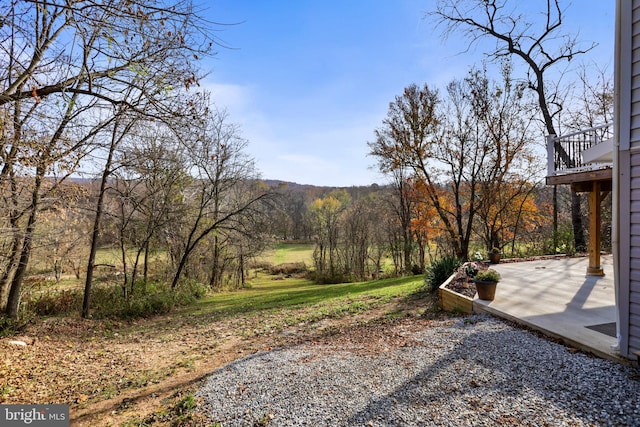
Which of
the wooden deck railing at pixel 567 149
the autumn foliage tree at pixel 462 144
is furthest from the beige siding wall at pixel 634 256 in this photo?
the autumn foliage tree at pixel 462 144

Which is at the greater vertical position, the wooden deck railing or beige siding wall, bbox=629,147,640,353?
the wooden deck railing

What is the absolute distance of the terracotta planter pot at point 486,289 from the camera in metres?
5.28

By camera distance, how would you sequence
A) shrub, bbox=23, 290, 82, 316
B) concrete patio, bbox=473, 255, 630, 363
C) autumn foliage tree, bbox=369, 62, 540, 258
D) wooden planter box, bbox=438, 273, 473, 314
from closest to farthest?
concrete patio, bbox=473, 255, 630, 363
wooden planter box, bbox=438, 273, 473, 314
shrub, bbox=23, 290, 82, 316
autumn foliage tree, bbox=369, 62, 540, 258

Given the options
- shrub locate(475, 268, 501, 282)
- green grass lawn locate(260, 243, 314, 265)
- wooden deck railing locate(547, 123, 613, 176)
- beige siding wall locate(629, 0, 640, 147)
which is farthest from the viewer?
green grass lawn locate(260, 243, 314, 265)

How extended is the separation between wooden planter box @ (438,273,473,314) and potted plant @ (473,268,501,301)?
0.23 metres

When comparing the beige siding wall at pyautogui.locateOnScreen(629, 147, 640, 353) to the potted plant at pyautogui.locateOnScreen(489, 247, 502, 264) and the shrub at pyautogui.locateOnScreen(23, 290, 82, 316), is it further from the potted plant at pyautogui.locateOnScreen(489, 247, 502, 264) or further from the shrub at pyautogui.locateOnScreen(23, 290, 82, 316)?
the shrub at pyautogui.locateOnScreen(23, 290, 82, 316)

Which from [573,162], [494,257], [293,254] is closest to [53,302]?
[494,257]

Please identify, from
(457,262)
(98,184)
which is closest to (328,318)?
(457,262)

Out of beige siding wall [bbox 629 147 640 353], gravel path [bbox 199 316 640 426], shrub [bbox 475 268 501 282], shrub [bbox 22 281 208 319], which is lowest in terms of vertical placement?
shrub [bbox 22 281 208 319]

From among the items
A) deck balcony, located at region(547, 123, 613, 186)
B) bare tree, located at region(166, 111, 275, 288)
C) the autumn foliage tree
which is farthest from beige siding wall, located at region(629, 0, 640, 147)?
bare tree, located at region(166, 111, 275, 288)

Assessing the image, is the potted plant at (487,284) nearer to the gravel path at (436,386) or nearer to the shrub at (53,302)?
the gravel path at (436,386)

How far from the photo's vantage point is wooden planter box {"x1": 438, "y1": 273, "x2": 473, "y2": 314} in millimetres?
5378

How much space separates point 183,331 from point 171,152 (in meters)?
5.39

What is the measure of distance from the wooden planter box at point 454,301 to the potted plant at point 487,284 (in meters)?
0.23
